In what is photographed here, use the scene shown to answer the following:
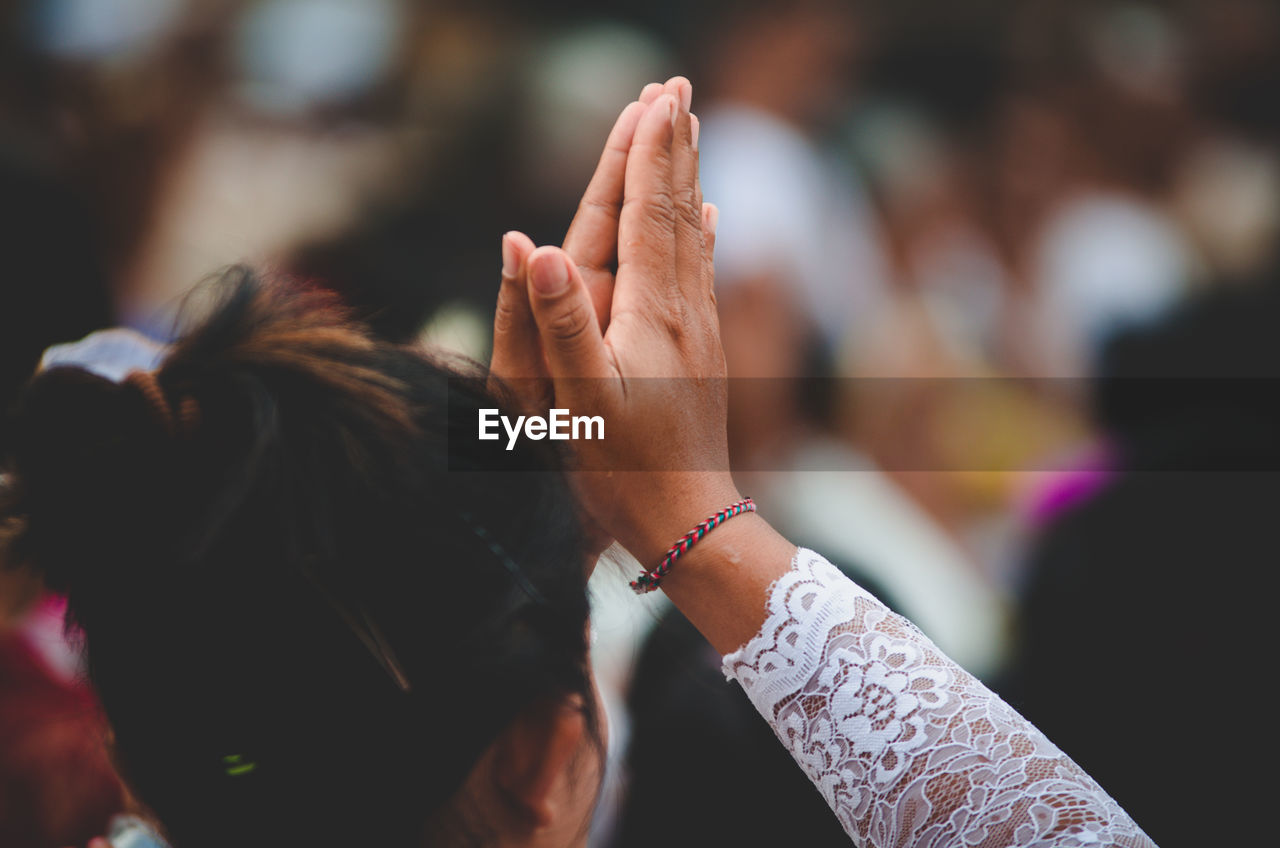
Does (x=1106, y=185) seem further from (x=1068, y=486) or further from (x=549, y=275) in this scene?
(x=549, y=275)

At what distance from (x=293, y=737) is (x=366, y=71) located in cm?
144

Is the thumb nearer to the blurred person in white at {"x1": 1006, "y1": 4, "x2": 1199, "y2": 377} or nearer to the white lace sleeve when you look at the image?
the white lace sleeve

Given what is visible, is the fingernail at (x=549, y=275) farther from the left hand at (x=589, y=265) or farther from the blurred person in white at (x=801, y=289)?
the blurred person in white at (x=801, y=289)

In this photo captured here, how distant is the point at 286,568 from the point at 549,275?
20 centimetres

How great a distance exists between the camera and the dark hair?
15.5 inches

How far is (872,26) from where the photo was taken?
1865mm

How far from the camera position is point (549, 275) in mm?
437

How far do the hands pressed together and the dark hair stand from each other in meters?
0.05

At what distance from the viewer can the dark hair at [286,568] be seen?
0.39 m

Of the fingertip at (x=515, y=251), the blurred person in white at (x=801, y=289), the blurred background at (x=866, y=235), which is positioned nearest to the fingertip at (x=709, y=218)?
the fingertip at (x=515, y=251)

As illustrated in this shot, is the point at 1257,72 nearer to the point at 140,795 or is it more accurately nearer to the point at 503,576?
the point at 503,576

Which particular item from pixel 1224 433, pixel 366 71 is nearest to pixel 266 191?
pixel 366 71

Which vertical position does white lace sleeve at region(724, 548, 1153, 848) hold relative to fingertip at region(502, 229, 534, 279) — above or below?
below

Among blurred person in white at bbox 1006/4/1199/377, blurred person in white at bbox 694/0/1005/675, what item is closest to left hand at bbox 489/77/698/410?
blurred person in white at bbox 694/0/1005/675
